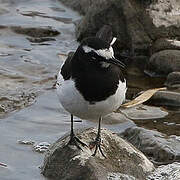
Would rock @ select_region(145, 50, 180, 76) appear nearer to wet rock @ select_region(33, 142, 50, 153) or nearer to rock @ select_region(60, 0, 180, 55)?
rock @ select_region(60, 0, 180, 55)

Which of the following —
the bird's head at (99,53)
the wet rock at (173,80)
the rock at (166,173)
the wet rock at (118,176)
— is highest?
the bird's head at (99,53)

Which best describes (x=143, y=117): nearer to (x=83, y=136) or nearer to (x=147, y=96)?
(x=147, y=96)

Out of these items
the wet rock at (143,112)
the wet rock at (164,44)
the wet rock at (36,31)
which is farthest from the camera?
the wet rock at (36,31)

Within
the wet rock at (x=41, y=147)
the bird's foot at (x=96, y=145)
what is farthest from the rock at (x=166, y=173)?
the wet rock at (x=41, y=147)

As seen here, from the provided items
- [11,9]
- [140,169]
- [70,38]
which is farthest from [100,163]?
[11,9]

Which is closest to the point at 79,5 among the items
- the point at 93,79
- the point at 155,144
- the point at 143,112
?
the point at 143,112

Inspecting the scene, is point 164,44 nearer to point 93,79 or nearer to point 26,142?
point 26,142

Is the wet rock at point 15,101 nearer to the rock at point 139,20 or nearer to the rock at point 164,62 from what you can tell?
the rock at point 164,62

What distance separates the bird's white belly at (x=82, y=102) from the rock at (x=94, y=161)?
19.4 inches

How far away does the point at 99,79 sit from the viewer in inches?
222

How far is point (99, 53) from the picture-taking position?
5.46 meters

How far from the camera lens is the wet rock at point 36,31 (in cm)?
1106

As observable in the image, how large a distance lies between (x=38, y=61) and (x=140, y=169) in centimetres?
408

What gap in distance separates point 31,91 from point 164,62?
1.97 metres
